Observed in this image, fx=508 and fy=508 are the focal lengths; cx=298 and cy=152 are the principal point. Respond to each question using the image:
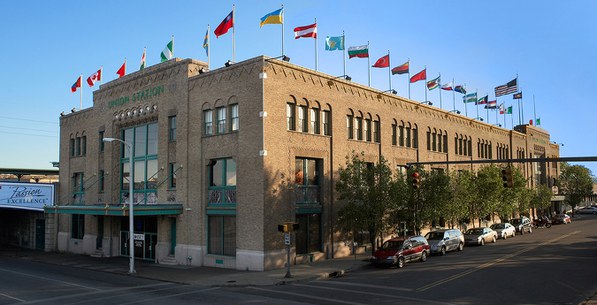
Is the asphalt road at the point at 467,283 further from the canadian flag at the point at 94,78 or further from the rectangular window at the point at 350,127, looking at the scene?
the canadian flag at the point at 94,78

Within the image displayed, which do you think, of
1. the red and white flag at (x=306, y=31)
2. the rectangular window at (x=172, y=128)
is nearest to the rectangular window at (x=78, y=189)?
the rectangular window at (x=172, y=128)

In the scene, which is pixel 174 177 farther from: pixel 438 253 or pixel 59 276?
pixel 438 253

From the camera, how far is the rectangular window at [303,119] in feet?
110

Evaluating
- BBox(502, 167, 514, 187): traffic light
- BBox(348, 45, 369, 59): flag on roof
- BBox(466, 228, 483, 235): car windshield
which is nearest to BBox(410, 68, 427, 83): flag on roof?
BBox(348, 45, 369, 59): flag on roof

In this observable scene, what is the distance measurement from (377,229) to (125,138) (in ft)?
70.2

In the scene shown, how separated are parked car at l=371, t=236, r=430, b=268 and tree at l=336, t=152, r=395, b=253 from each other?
234 cm

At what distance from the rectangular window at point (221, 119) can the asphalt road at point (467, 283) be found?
12.2 metres

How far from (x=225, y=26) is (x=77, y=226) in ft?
81.2

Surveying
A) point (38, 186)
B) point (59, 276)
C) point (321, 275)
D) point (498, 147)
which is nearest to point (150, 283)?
point (59, 276)

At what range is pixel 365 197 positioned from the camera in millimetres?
32656

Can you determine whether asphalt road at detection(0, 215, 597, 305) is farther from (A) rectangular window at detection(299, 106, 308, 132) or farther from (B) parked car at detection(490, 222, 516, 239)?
(B) parked car at detection(490, 222, 516, 239)

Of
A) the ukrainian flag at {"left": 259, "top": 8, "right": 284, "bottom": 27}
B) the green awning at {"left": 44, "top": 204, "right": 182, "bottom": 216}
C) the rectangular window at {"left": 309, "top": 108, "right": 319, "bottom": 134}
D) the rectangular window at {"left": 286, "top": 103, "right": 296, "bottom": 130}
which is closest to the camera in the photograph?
the ukrainian flag at {"left": 259, "top": 8, "right": 284, "bottom": 27}

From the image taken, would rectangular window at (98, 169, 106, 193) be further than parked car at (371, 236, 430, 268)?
Yes

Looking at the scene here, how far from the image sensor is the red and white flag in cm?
3222
